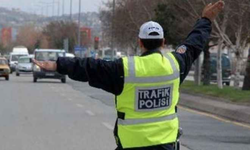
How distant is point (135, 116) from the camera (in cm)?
605

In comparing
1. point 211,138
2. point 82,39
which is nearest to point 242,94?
point 211,138

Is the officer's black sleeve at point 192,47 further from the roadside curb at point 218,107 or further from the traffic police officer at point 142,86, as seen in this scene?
the roadside curb at point 218,107

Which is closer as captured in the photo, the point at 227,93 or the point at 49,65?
the point at 49,65

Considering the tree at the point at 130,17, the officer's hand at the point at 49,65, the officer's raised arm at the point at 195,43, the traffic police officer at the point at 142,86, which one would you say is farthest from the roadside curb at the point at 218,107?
the tree at the point at 130,17

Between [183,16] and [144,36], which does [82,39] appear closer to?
[183,16]

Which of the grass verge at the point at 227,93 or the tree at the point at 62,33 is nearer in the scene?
the grass verge at the point at 227,93

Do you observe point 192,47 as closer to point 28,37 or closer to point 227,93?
point 227,93

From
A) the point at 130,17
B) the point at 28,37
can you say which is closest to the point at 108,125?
the point at 130,17

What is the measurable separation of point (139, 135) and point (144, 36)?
783 mm

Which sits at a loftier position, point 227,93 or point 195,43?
point 195,43

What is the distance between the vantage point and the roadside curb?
867 inches

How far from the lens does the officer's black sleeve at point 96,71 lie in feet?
19.8

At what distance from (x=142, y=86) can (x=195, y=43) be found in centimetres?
78

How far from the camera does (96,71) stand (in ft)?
19.9
